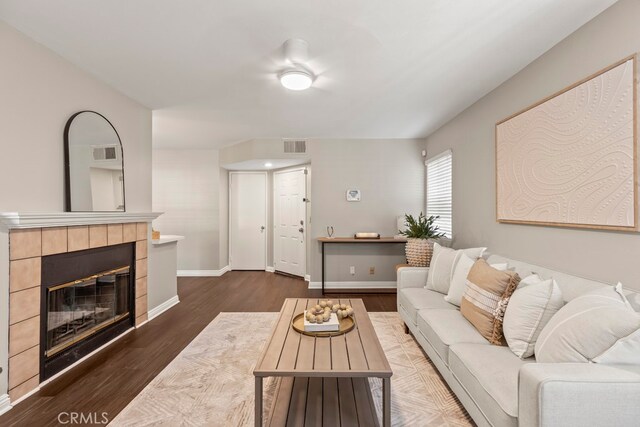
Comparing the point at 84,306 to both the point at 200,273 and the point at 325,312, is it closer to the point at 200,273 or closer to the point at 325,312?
the point at 325,312

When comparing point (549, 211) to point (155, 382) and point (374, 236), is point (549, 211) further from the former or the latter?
point (155, 382)

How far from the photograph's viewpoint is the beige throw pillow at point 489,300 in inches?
71.7

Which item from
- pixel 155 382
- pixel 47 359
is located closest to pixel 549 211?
pixel 155 382

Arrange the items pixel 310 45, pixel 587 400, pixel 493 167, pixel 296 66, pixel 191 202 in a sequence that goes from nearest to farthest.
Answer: pixel 587 400 < pixel 310 45 < pixel 296 66 < pixel 493 167 < pixel 191 202

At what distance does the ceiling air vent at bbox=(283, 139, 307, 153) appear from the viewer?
4844 mm

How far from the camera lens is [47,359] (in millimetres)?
2188

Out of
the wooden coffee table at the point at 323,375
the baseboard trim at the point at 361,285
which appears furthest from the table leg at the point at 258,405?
the baseboard trim at the point at 361,285

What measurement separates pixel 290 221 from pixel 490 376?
4545mm

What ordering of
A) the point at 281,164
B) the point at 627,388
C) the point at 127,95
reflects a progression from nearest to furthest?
the point at 627,388
the point at 127,95
the point at 281,164

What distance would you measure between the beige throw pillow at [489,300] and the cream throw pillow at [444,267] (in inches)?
23.7

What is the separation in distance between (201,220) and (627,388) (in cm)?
568

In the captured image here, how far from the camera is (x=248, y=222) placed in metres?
6.13

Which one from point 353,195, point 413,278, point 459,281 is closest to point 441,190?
point 353,195

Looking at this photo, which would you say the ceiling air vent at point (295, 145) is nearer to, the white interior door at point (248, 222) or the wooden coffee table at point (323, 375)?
the white interior door at point (248, 222)
